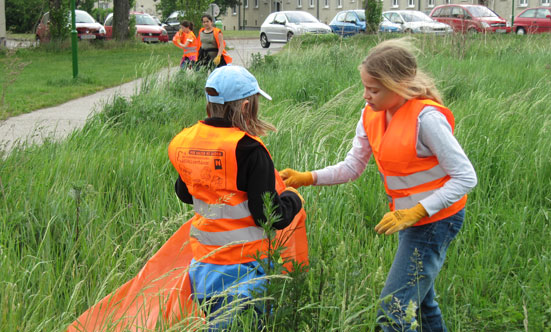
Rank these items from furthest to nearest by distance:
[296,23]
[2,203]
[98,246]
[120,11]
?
[296,23], [120,11], [2,203], [98,246]

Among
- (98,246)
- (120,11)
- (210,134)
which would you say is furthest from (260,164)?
(120,11)

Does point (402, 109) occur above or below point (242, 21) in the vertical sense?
below

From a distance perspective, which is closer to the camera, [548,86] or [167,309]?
[167,309]

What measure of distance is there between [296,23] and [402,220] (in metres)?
25.0

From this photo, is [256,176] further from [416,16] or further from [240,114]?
[416,16]

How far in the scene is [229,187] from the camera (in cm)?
248

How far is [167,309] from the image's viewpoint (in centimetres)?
260

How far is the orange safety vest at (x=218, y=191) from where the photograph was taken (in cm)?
246

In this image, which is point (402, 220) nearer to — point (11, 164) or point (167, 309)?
point (167, 309)

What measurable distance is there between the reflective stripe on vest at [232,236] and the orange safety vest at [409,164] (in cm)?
59

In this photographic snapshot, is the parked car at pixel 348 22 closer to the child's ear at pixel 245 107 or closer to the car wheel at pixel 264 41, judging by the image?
the car wheel at pixel 264 41

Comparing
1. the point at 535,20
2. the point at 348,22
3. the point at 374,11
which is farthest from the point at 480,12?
the point at 348,22

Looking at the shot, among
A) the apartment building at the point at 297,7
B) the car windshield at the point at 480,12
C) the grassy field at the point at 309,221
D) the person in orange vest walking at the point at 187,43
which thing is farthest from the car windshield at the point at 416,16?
the apartment building at the point at 297,7

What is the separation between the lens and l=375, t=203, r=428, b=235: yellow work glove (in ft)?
7.85
